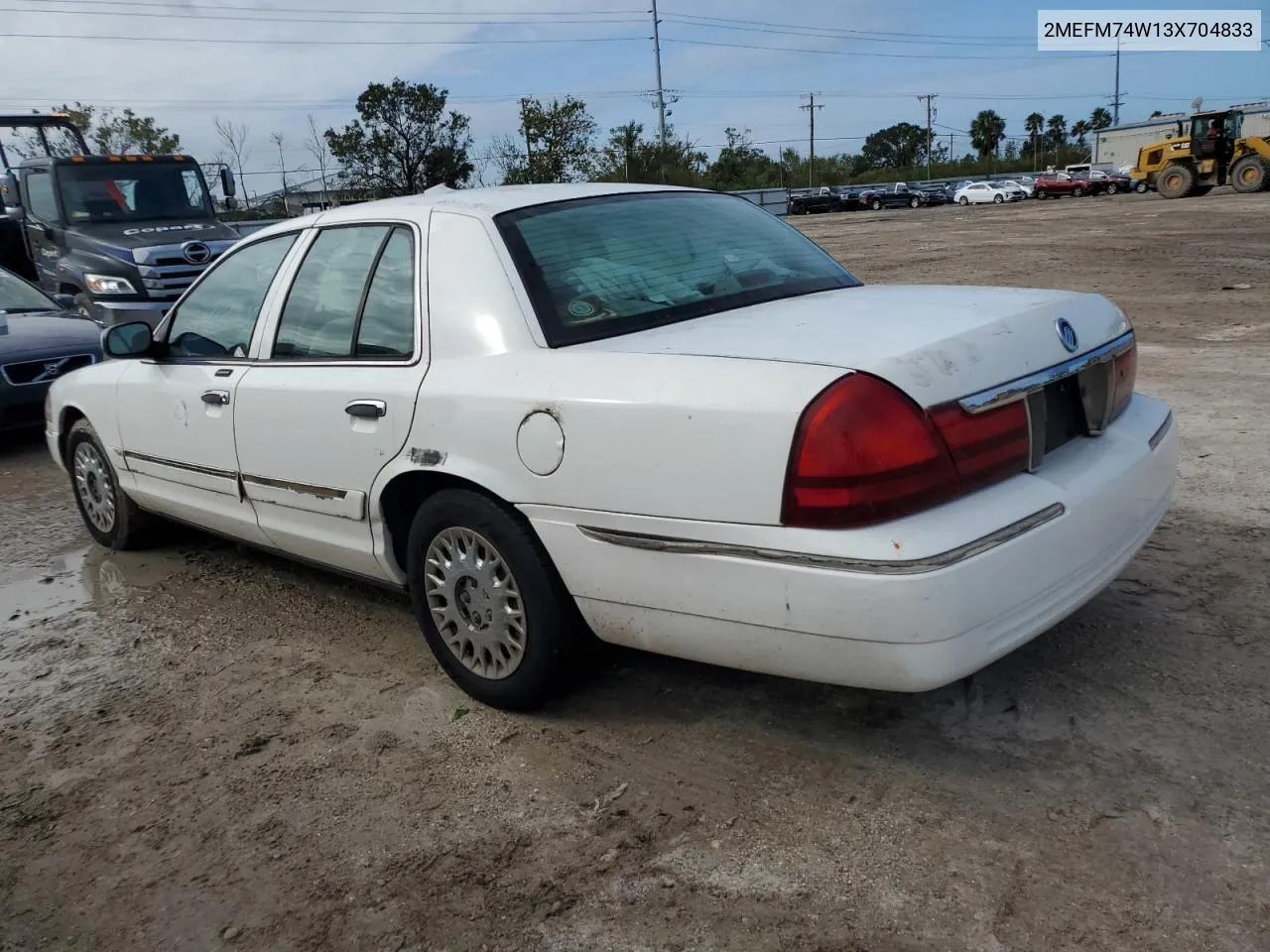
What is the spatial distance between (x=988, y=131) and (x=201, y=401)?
114m

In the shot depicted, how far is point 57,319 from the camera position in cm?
882

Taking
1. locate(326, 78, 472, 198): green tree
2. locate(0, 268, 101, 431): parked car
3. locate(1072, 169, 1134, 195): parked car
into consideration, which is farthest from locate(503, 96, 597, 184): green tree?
locate(0, 268, 101, 431): parked car

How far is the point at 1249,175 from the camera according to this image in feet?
108

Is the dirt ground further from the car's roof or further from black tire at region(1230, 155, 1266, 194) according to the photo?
black tire at region(1230, 155, 1266, 194)

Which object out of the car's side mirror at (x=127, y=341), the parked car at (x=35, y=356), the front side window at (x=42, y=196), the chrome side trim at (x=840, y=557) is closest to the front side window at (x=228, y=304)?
the car's side mirror at (x=127, y=341)

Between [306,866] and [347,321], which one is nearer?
[306,866]

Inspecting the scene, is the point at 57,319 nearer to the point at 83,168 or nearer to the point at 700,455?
the point at 83,168

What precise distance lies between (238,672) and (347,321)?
1311 millimetres

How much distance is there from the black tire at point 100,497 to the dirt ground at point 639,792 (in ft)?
2.51

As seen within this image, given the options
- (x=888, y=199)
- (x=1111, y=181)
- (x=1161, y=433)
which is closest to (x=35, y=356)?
(x=1161, y=433)

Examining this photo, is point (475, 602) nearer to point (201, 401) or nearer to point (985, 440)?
point (985, 440)

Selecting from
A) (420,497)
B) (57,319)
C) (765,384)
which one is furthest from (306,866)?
(57,319)

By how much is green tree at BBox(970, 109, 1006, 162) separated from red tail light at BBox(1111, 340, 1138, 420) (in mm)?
109745

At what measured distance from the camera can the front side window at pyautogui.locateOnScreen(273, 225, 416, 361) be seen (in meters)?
3.44
